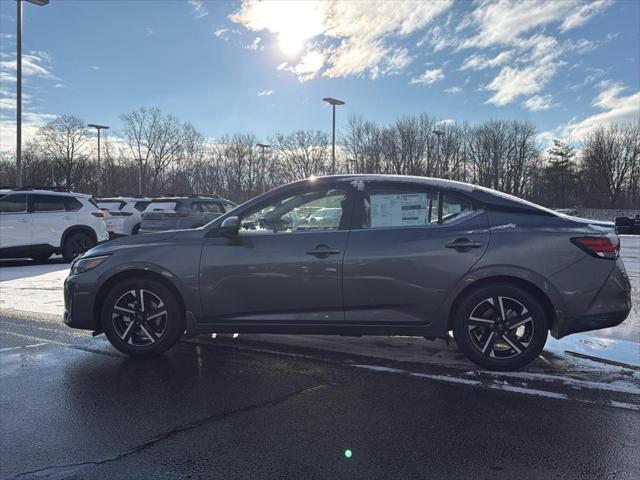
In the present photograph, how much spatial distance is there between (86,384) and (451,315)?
3.17 m

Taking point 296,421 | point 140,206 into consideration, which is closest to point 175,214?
point 140,206

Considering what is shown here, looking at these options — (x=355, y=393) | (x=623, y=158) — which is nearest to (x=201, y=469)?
(x=355, y=393)

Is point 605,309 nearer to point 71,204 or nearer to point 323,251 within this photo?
point 323,251

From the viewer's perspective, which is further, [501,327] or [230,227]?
[230,227]

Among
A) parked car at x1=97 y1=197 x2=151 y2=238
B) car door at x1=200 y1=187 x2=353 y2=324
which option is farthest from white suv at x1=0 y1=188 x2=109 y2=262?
car door at x1=200 y1=187 x2=353 y2=324

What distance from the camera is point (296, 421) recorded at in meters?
3.54

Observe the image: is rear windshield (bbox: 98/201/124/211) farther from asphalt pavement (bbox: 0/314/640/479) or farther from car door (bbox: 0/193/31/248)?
asphalt pavement (bbox: 0/314/640/479)

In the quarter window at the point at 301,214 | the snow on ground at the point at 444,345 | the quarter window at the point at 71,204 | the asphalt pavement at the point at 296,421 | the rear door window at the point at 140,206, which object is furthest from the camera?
the rear door window at the point at 140,206

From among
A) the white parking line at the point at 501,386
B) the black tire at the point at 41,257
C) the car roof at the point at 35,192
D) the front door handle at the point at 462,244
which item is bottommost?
the white parking line at the point at 501,386

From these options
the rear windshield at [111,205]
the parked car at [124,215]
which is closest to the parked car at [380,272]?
the parked car at [124,215]

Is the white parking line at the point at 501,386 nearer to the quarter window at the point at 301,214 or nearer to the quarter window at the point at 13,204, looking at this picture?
the quarter window at the point at 301,214

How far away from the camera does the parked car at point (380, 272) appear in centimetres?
435

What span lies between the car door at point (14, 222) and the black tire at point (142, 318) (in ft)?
28.5

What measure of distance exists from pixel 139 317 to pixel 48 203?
30.4ft
